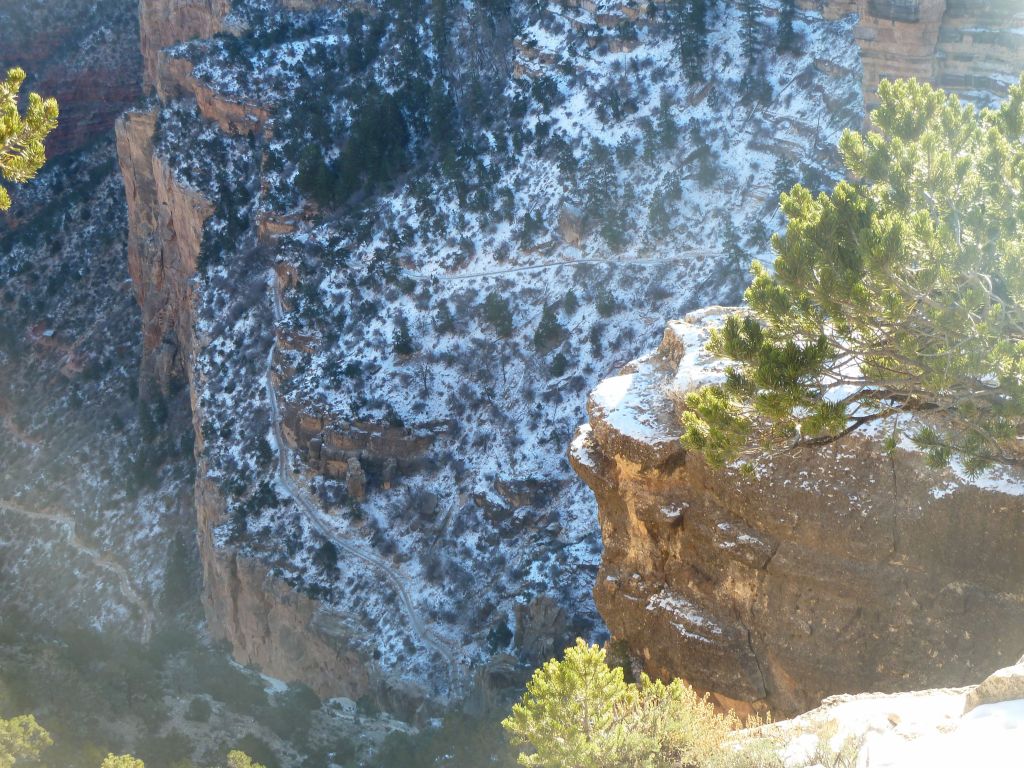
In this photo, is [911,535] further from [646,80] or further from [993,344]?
[646,80]

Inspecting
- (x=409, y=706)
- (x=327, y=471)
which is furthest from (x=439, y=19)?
(x=409, y=706)

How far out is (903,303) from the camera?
55.8 feet

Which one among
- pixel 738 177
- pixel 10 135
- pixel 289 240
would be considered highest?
pixel 10 135

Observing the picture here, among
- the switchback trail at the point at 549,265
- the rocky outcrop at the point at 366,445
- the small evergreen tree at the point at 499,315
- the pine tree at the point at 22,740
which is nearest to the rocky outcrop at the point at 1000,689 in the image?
the pine tree at the point at 22,740

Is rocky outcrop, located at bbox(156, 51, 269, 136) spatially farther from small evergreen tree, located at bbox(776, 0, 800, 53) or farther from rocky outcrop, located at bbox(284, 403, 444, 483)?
small evergreen tree, located at bbox(776, 0, 800, 53)

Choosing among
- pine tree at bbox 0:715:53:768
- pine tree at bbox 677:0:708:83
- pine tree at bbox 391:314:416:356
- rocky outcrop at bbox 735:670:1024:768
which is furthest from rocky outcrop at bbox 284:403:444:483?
rocky outcrop at bbox 735:670:1024:768

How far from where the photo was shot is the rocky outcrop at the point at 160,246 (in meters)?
59.1

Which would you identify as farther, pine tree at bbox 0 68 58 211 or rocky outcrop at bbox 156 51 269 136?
rocky outcrop at bbox 156 51 269 136

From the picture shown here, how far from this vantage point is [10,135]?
1473 cm

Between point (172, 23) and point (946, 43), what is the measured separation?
44.5 metres

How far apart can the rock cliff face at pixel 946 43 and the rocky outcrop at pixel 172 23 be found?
36.7 meters

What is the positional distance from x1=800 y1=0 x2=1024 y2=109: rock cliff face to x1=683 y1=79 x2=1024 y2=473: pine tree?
28.8 metres

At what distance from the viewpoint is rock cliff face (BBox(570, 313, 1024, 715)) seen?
19797 mm

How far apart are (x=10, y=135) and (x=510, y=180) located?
41995mm
